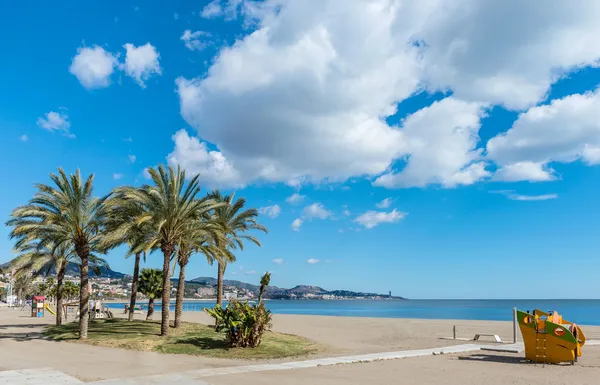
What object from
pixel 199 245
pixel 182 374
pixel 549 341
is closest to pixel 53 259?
pixel 199 245

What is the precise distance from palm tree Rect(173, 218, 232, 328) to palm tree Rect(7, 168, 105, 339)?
4680 mm

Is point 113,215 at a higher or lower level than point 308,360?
higher

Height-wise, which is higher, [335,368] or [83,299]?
[83,299]

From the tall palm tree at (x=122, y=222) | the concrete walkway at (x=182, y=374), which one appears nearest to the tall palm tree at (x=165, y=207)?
the tall palm tree at (x=122, y=222)

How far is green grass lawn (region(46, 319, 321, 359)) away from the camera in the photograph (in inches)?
749

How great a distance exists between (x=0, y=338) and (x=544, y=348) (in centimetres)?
2536

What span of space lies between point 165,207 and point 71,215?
4.74 meters

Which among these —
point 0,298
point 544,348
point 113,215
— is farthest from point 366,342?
point 0,298

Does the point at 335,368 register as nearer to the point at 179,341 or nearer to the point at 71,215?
the point at 179,341

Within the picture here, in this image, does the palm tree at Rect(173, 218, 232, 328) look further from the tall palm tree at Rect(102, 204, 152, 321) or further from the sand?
the sand

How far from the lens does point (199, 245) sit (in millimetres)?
26125

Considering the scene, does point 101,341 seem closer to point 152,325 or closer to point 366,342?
point 152,325

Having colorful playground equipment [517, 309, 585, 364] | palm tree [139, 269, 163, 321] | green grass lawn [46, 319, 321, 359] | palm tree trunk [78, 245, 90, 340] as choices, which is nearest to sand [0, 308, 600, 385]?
colorful playground equipment [517, 309, 585, 364]

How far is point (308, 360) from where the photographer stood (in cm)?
1742
